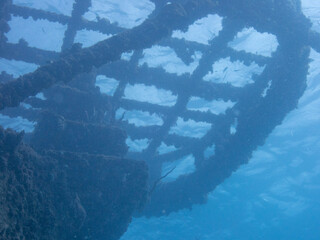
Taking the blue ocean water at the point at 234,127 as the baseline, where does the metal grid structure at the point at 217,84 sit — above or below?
below

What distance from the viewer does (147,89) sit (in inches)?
758

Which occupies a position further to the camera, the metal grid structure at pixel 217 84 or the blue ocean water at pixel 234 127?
the blue ocean water at pixel 234 127

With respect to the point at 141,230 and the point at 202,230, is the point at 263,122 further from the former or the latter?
the point at 202,230

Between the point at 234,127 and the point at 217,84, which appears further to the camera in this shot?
the point at 234,127

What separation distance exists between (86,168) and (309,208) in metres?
38.7

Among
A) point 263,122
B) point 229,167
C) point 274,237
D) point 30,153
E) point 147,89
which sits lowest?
point 30,153

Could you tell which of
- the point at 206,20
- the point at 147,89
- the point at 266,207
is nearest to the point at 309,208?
the point at 266,207

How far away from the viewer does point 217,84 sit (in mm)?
10281

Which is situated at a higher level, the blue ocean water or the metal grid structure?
the blue ocean water

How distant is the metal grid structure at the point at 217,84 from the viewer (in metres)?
7.72

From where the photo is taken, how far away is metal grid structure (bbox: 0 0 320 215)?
304 inches

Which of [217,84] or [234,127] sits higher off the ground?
[234,127]

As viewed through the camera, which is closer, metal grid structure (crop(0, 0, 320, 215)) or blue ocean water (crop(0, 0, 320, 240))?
metal grid structure (crop(0, 0, 320, 215))

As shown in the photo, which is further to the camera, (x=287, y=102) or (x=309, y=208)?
(x=309, y=208)
